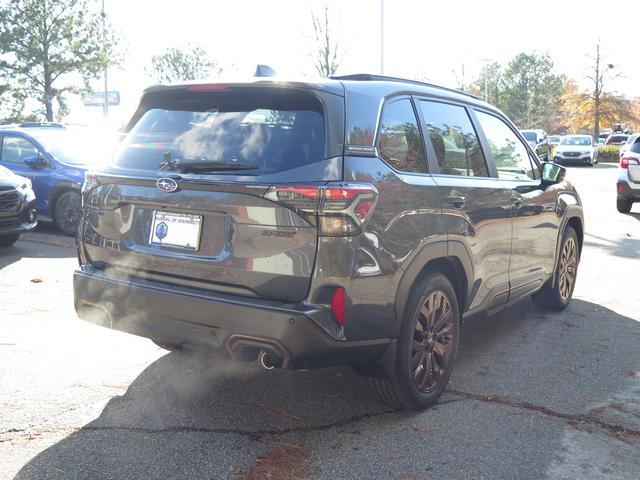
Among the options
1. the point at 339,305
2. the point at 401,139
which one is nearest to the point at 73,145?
the point at 401,139

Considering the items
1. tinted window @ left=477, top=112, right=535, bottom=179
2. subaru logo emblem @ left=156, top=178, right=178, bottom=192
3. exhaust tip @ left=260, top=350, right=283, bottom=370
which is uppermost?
tinted window @ left=477, top=112, right=535, bottom=179

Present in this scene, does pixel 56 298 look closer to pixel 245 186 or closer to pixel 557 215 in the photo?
pixel 245 186

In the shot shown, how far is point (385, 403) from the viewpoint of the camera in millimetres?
3697

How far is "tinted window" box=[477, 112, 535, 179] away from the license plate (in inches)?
89.3

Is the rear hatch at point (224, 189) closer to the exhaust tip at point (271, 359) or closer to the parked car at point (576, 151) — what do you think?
the exhaust tip at point (271, 359)

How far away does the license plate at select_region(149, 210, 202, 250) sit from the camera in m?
3.32

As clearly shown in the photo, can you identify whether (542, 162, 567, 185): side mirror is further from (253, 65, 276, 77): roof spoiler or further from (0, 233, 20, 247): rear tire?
(0, 233, 20, 247): rear tire

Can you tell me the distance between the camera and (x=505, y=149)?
16.3 ft

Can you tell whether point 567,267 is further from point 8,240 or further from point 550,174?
point 8,240

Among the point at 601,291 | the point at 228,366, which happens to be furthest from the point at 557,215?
the point at 228,366

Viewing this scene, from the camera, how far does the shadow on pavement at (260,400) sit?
3.13 m

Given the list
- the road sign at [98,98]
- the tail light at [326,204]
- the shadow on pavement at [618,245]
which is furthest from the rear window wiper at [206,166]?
the road sign at [98,98]

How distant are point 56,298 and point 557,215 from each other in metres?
4.39

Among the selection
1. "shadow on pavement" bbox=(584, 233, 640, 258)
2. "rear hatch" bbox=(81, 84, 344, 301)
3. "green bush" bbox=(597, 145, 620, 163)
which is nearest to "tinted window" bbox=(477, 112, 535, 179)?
"rear hatch" bbox=(81, 84, 344, 301)
